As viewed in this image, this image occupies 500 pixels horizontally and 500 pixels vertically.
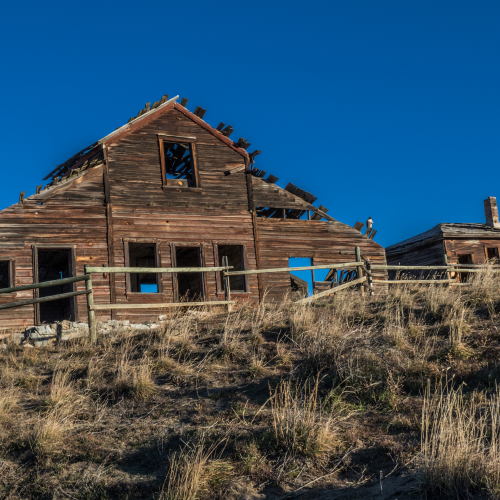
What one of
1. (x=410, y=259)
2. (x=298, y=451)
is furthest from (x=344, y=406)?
(x=410, y=259)

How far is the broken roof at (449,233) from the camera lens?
26219 mm

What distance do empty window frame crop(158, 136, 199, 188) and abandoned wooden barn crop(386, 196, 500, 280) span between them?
1245 centimetres

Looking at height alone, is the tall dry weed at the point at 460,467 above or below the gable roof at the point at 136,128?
below

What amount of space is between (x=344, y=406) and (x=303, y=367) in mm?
1260

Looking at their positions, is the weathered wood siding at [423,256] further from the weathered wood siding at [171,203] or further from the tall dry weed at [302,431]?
the tall dry weed at [302,431]

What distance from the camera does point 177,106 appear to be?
1961cm

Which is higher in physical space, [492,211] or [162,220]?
[492,211]

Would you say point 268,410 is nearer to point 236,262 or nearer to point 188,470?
point 188,470

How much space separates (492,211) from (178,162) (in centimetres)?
1600

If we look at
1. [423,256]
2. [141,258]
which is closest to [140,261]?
[141,258]

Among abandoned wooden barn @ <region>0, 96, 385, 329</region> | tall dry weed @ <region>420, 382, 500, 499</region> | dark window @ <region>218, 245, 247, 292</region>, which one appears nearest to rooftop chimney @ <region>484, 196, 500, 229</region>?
abandoned wooden barn @ <region>0, 96, 385, 329</region>

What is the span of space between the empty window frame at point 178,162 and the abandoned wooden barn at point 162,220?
4 cm

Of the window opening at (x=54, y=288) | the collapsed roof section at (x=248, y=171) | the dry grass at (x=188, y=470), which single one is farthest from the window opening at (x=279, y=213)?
the dry grass at (x=188, y=470)

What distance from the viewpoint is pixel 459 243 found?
1040 inches
